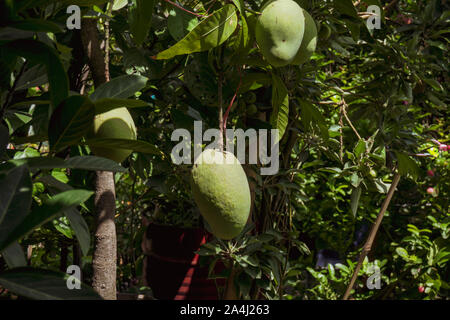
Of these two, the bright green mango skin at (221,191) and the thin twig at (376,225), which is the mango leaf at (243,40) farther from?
the thin twig at (376,225)

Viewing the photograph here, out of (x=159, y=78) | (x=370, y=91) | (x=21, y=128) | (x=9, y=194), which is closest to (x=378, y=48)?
(x=370, y=91)

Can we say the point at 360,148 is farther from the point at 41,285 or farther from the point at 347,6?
the point at 41,285

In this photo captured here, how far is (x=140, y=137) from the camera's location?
0.81 meters

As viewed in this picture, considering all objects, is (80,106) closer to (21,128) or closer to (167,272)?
(21,128)

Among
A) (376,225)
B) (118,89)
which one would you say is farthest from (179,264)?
(118,89)

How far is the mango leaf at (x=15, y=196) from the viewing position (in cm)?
32

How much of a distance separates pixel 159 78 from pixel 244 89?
0.15 metres

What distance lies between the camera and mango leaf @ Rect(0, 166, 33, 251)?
0.32 meters

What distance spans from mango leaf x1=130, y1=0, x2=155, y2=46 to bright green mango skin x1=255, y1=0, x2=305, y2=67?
0.44ft

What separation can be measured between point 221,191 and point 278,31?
0.20 meters

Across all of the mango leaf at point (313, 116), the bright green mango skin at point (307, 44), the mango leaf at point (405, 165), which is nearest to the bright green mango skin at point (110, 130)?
the bright green mango skin at point (307, 44)

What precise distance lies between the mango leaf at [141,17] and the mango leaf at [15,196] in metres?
0.26

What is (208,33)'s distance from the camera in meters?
0.49
